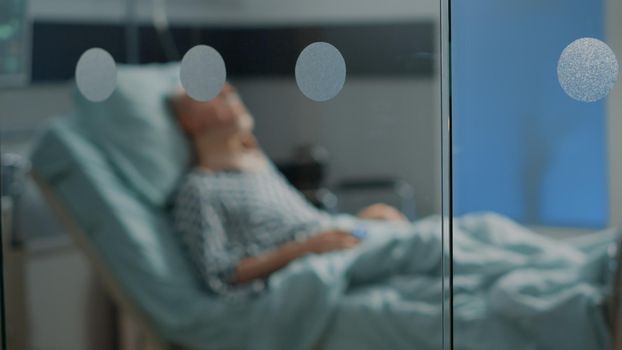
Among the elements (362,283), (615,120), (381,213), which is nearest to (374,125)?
(381,213)

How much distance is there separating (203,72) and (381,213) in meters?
0.39

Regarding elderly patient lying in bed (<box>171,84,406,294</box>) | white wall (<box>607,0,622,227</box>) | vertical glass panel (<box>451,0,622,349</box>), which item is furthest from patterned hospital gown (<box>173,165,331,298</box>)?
white wall (<box>607,0,622,227</box>)

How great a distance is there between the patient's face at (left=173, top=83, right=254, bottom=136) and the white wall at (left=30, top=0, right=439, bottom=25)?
0.15 meters

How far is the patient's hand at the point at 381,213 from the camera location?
62.2 inches

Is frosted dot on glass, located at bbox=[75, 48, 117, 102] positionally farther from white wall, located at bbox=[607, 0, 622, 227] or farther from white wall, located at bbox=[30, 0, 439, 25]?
white wall, located at bbox=[607, 0, 622, 227]

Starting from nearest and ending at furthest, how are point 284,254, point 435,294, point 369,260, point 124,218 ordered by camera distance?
point 435,294 → point 369,260 → point 284,254 → point 124,218

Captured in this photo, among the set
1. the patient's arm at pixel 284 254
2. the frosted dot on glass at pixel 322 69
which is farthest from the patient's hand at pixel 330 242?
the frosted dot on glass at pixel 322 69

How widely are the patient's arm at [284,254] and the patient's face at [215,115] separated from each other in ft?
0.91

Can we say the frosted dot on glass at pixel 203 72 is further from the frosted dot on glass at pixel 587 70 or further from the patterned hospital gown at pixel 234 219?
the frosted dot on glass at pixel 587 70

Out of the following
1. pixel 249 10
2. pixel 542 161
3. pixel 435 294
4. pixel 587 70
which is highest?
pixel 249 10

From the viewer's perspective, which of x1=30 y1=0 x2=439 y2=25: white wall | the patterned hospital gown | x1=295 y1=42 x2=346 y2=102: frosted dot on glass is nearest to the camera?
x1=295 y1=42 x2=346 y2=102: frosted dot on glass

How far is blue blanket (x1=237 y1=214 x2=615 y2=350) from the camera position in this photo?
1297 mm

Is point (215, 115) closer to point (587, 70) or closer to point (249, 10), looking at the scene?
point (249, 10)

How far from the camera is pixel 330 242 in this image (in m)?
1.64
